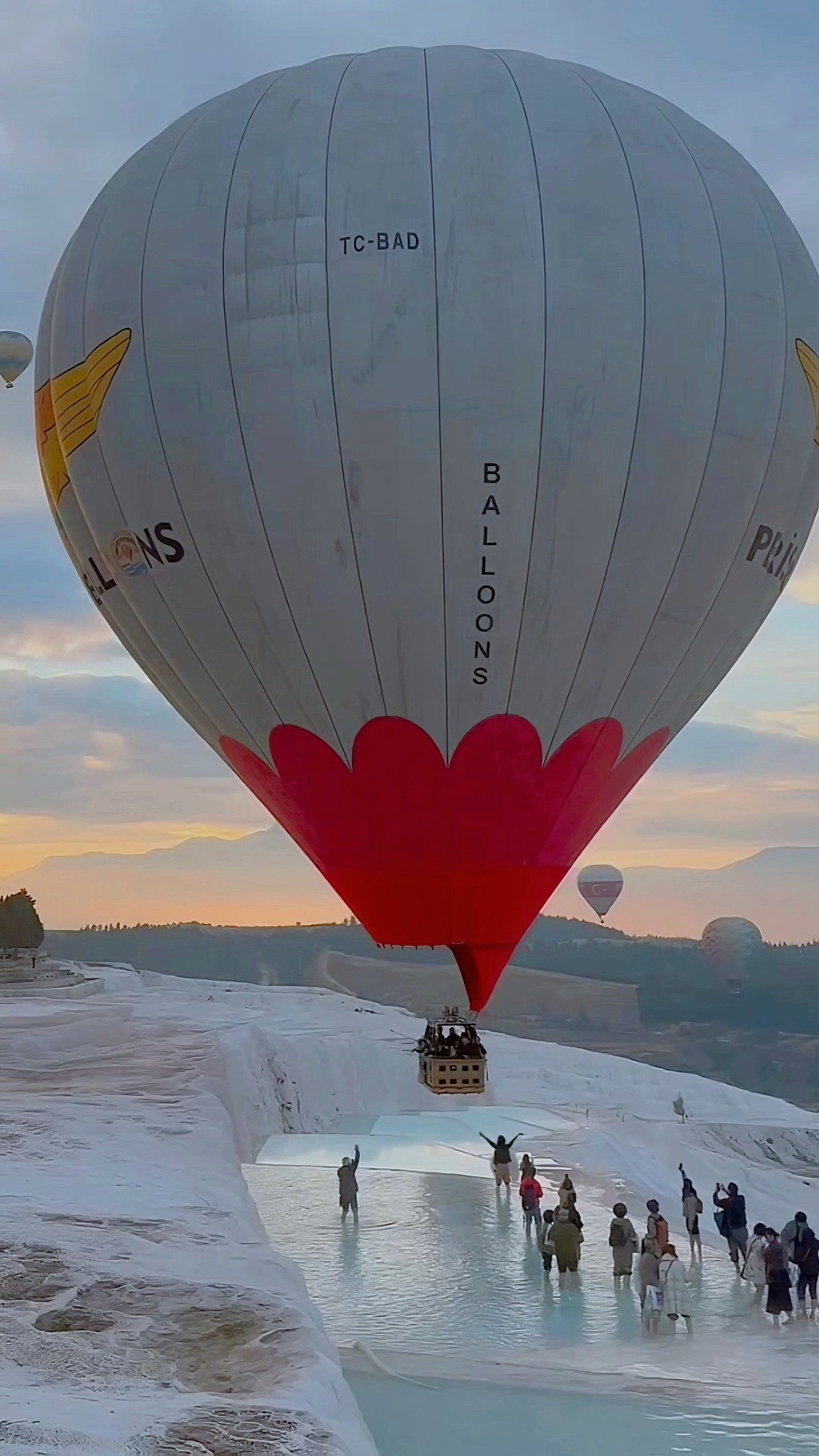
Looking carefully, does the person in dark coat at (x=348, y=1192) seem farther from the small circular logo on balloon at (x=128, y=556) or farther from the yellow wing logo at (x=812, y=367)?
the yellow wing logo at (x=812, y=367)

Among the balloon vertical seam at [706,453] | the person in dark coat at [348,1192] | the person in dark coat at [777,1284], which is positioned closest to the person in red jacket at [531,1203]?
the person in dark coat at [348,1192]

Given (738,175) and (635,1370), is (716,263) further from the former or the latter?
(635,1370)

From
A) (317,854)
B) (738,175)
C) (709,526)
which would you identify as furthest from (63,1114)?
(738,175)

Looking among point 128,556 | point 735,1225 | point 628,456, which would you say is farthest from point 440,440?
point 735,1225

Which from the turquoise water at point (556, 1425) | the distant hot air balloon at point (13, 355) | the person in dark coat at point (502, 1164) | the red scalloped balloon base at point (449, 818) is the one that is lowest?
the turquoise water at point (556, 1425)

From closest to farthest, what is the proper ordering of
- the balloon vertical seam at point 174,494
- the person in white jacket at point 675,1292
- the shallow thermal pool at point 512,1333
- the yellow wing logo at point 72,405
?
the shallow thermal pool at point 512,1333 → the person in white jacket at point 675,1292 → the balloon vertical seam at point 174,494 → the yellow wing logo at point 72,405

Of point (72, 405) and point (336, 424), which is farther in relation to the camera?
point (72, 405)

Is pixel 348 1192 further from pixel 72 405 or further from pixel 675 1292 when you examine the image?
pixel 72 405
